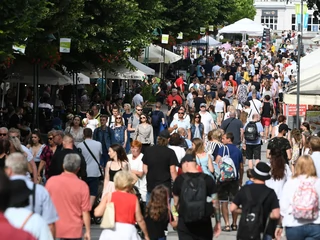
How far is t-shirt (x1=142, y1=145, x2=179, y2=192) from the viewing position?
13.4 meters

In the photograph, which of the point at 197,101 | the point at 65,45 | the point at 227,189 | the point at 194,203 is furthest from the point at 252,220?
the point at 197,101

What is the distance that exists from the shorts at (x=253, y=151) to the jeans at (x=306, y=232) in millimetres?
9582

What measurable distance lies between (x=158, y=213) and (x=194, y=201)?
48 centimetres

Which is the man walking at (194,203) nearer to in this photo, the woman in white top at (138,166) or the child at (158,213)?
the child at (158,213)

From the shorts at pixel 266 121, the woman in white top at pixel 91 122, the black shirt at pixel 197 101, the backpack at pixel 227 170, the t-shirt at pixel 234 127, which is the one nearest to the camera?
the backpack at pixel 227 170

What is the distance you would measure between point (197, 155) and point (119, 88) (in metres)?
27.1

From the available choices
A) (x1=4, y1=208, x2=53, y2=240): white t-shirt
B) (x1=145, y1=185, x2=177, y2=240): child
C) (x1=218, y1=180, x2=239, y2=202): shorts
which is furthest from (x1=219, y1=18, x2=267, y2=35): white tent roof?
(x1=4, y1=208, x2=53, y2=240): white t-shirt

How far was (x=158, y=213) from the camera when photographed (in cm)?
1088

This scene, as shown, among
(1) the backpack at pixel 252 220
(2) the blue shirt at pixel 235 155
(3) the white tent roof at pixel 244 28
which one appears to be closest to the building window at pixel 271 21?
(3) the white tent roof at pixel 244 28

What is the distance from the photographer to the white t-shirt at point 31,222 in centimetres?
732

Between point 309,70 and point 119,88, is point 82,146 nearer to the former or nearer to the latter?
point 309,70

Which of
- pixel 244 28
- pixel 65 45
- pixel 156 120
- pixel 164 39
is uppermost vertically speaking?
pixel 244 28

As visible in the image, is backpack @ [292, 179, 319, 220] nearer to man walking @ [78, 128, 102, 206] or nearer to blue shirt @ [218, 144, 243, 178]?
man walking @ [78, 128, 102, 206]

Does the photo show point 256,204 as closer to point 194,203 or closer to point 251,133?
point 194,203
